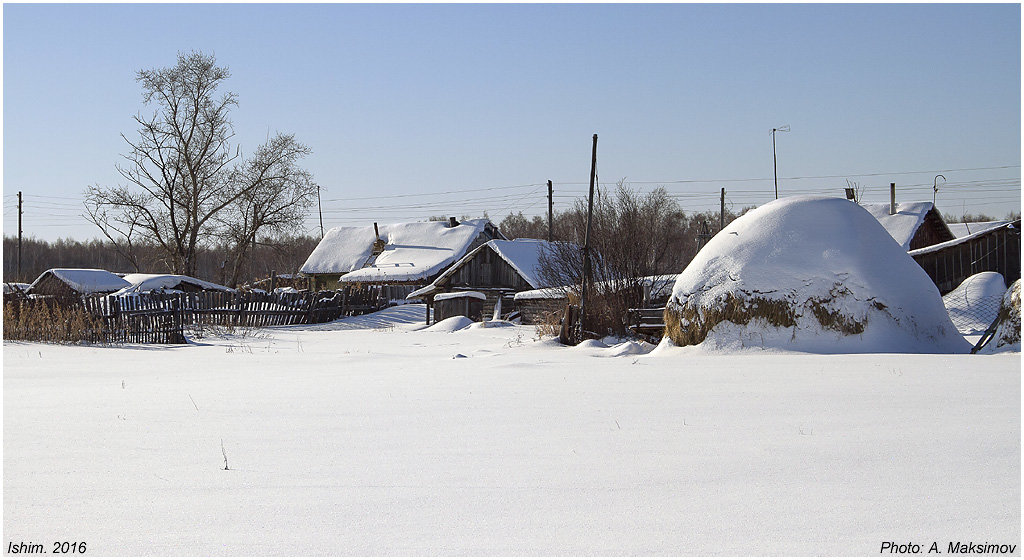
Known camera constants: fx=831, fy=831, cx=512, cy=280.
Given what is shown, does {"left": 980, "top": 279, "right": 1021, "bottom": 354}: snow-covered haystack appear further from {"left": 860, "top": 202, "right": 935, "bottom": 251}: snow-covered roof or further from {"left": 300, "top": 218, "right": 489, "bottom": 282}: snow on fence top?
{"left": 300, "top": 218, "right": 489, "bottom": 282}: snow on fence top

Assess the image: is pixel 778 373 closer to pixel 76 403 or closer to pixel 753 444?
pixel 753 444

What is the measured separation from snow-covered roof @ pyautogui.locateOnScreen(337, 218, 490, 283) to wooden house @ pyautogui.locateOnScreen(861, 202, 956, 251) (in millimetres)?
25326

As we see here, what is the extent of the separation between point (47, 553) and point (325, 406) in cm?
357

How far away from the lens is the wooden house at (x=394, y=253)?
51969 millimetres

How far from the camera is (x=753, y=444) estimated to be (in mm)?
5152

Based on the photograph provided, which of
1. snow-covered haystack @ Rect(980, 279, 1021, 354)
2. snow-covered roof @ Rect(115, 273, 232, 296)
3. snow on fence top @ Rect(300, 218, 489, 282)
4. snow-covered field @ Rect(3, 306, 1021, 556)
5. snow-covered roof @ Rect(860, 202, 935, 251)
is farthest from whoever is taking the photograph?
snow on fence top @ Rect(300, 218, 489, 282)

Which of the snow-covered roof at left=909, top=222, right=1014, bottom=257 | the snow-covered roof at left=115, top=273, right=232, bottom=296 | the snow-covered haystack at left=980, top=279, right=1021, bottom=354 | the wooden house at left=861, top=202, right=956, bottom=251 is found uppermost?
the wooden house at left=861, top=202, right=956, bottom=251

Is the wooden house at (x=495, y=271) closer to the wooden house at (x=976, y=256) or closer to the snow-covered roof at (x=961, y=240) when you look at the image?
the snow-covered roof at (x=961, y=240)

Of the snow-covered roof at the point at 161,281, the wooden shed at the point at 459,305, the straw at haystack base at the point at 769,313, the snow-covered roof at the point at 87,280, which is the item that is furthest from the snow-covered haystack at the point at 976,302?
the snow-covered roof at the point at 87,280

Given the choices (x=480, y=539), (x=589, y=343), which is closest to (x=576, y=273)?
(x=589, y=343)

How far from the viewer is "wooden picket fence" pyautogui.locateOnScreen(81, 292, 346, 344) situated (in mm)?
20656

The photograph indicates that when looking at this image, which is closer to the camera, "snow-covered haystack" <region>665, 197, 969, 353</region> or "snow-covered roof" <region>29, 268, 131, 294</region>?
"snow-covered haystack" <region>665, 197, 969, 353</region>

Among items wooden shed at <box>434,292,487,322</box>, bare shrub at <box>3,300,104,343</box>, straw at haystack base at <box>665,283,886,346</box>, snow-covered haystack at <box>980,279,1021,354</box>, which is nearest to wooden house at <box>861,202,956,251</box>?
wooden shed at <box>434,292,487,322</box>

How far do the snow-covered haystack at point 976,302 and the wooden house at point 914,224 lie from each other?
48.7 ft
